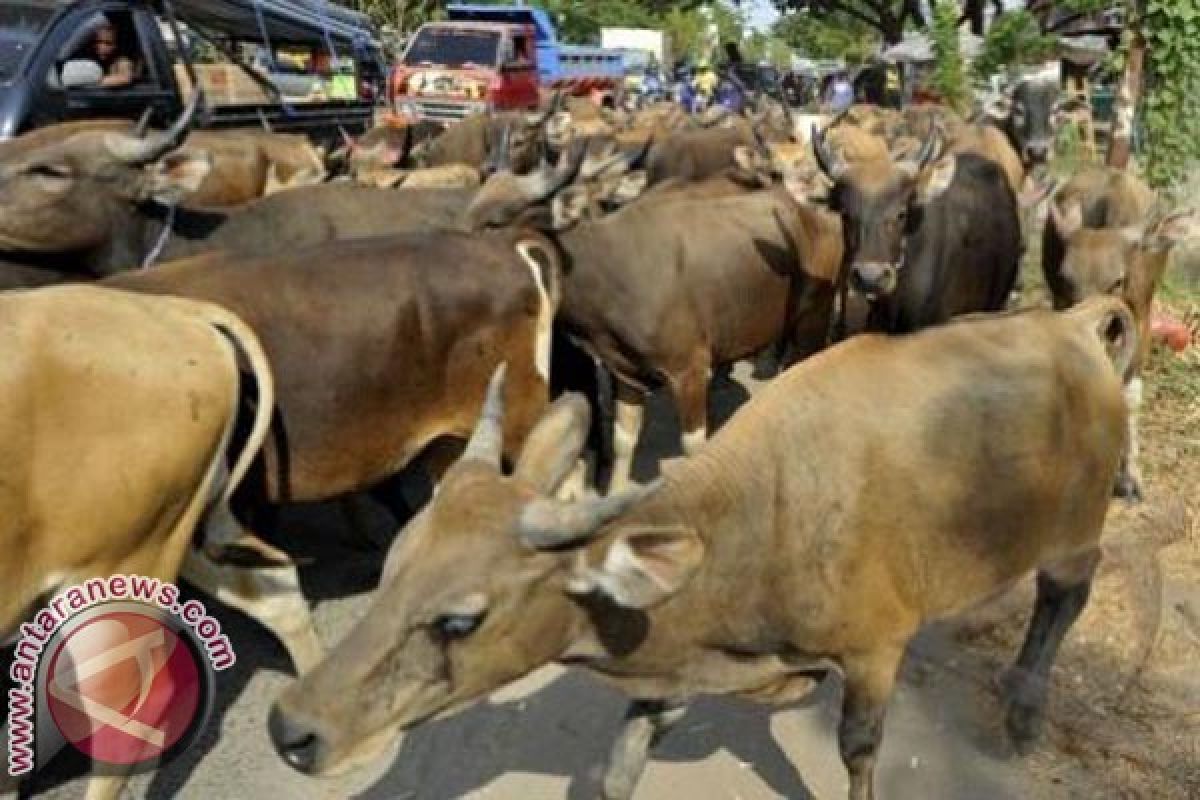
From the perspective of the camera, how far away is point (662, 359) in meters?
7.17

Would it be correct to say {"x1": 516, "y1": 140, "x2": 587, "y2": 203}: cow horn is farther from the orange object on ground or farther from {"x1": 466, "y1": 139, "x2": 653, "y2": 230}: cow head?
the orange object on ground

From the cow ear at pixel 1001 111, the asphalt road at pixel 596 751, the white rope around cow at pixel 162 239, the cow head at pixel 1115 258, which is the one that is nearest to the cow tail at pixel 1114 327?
the asphalt road at pixel 596 751

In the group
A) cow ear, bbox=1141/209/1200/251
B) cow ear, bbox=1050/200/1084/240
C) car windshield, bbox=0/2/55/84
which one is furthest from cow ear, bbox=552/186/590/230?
cow ear, bbox=1141/209/1200/251

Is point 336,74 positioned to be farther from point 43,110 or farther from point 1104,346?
point 1104,346

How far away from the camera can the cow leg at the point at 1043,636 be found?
4.75 metres

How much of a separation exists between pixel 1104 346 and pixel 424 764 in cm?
298

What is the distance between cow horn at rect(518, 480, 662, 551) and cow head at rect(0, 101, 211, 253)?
3.82 m

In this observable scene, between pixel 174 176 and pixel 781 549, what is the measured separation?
12.8 feet

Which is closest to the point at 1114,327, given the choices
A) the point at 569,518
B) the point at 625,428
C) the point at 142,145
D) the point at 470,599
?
the point at 625,428

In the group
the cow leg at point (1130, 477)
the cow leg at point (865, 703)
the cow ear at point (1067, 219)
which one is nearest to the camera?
the cow leg at point (865, 703)

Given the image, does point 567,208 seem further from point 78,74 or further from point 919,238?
point 78,74

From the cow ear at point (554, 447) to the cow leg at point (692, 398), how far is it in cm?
367

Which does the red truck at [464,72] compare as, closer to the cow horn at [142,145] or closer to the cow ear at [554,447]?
the cow horn at [142,145]

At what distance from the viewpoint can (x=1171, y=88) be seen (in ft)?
36.9
